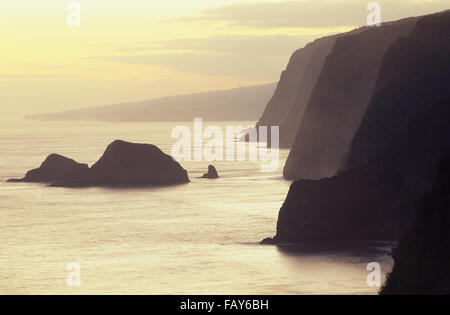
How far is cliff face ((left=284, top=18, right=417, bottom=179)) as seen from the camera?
422 ft

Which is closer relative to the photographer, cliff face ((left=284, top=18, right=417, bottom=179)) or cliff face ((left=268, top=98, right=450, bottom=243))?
cliff face ((left=268, top=98, right=450, bottom=243))

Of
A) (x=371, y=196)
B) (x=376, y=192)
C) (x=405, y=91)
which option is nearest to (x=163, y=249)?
(x=371, y=196)

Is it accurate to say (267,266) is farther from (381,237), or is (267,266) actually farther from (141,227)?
(141,227)

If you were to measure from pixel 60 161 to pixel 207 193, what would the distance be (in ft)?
104

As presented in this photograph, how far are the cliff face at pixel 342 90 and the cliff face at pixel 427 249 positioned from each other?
82684 millimetres

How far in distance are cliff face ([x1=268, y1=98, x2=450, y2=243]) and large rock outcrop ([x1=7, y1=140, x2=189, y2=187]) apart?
237ft

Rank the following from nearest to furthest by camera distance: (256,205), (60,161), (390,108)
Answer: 1. (390,108)
2. (256,205)
3. (60,161)

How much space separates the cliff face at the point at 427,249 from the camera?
135ft

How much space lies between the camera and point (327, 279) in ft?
189

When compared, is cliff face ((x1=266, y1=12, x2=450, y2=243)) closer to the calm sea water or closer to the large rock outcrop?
the calm sea water

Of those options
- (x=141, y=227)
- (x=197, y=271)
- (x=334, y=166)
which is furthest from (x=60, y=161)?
(x=197, y=271)

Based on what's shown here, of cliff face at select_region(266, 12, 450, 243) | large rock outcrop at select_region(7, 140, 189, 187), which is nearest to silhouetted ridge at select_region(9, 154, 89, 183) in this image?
large rock outcrop at select_region(7, 140, 189, 187)

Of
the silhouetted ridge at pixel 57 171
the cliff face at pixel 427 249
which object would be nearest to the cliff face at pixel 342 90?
the silhouetted ridge at pixel 57 171
